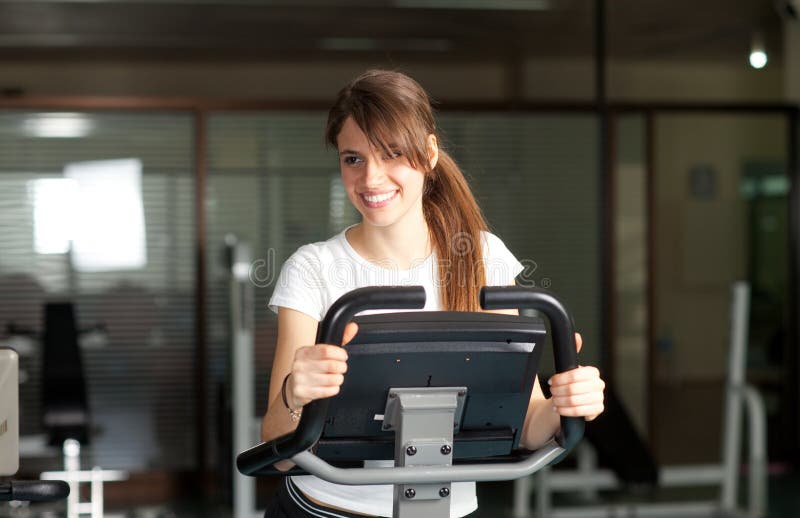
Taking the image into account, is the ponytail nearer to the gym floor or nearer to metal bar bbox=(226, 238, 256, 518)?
metal bar bbox=(226, 238, 256, 518)

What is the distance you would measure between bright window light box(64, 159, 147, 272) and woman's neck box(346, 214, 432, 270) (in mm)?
3555

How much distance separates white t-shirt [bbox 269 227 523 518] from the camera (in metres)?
1.58

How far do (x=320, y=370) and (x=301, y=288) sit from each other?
341 millimetres

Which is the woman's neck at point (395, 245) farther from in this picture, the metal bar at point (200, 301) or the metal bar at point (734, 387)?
the metal bar at point (200, 301)

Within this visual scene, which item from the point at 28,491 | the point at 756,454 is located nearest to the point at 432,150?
the point at 28,491

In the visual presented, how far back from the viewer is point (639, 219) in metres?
5.37

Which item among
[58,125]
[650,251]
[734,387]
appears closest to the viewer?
[734,387]

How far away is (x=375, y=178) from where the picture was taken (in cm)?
153

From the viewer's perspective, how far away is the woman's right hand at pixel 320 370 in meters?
1.25

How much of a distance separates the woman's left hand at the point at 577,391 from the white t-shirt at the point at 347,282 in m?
0.28

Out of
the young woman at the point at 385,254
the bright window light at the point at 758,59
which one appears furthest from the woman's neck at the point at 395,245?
the bright window light at the point at 758,59

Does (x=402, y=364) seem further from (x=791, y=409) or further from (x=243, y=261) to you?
(x=791, y=409)

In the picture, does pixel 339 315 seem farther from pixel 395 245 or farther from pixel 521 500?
pixel 521 500

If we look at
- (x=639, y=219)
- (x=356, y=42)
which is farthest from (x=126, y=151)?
(x=639, y=219)
